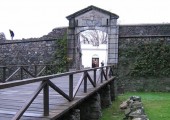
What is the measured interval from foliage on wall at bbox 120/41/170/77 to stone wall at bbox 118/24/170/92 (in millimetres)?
61

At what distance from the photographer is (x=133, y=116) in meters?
7.62

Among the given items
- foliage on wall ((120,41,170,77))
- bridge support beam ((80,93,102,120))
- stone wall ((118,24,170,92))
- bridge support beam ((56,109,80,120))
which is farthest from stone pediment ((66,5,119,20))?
bridge support beam ((56,109,80,120))

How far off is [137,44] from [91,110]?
26.3 feet

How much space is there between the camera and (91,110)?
8.54m

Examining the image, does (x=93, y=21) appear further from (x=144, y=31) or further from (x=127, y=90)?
(x=127, y=90)

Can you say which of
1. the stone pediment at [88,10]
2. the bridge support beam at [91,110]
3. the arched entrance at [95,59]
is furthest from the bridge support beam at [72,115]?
the arched entrance at [95,59]

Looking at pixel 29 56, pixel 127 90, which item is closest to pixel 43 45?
pixel 29 56

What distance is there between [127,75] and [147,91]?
1364 millimetres

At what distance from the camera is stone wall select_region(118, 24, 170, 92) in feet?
50.3

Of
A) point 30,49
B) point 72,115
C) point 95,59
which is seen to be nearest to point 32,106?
point 72,115

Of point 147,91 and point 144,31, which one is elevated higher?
point 144,31

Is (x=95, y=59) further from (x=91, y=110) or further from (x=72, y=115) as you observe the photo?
(x=72, y=115)

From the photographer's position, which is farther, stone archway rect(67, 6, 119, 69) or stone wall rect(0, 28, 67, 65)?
stone wall rect(0, 28, 67, 65)

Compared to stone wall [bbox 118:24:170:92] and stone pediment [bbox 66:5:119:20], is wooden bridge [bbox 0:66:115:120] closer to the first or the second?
stone wall [bbox 118:24:170:92]
